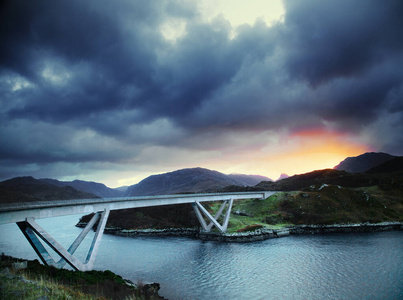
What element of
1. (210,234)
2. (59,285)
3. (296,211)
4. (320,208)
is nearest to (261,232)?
(210,234)

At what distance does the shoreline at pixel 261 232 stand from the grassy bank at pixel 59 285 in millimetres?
30965

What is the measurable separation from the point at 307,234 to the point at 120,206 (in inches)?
1899

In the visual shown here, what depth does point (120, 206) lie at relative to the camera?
3875 centimetres

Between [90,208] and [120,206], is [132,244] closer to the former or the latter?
[120,206]

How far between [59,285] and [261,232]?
156 feet

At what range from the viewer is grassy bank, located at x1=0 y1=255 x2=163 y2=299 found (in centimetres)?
1366

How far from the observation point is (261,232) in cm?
5625

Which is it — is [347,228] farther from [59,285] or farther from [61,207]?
[59,285]

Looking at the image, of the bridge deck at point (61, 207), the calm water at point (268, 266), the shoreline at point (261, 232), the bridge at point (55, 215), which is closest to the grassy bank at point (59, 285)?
the bridge at point (55, 215)

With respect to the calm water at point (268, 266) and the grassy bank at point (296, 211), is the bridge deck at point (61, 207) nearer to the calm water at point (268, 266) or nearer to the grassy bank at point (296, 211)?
the calm water at point (268, 266)

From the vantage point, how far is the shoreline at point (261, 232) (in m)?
54.9

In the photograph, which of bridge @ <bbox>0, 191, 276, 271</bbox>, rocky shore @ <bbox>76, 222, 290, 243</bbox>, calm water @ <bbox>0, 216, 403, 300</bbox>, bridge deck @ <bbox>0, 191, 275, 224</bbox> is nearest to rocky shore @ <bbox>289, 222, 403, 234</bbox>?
calm water @ <bbox>0, 216, 403, 300</bbox>

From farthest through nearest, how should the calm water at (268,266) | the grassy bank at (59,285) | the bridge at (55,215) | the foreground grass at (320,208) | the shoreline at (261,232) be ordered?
the foreground grass at (320,208) → the shoreline at (261,232) → the calm water at (268,266) → the bridge at (55,215) → the grassy bank at (59,285)

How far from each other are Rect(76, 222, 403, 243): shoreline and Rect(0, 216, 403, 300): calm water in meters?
3.43
